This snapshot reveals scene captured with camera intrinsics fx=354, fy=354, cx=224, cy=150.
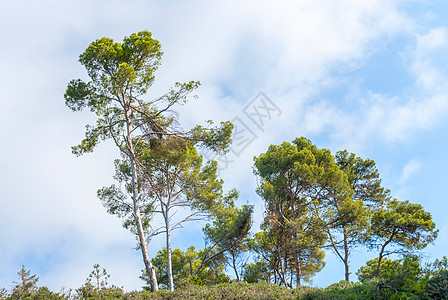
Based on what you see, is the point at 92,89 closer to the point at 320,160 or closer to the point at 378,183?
the point at 320,160

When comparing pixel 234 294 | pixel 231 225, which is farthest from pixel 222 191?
pixel 234 294

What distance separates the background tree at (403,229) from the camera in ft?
60.5

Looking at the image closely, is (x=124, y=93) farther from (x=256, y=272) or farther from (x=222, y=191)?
(x=256, y=272)

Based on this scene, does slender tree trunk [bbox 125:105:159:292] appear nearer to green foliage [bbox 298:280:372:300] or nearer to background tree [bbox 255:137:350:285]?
green foliage [bbox 298:280:372:300]

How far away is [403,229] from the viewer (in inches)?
737

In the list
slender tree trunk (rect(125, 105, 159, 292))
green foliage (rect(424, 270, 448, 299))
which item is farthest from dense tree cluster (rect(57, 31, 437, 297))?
green foliage (rect(424, 270, 448, 299))

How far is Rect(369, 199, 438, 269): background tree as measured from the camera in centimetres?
1844

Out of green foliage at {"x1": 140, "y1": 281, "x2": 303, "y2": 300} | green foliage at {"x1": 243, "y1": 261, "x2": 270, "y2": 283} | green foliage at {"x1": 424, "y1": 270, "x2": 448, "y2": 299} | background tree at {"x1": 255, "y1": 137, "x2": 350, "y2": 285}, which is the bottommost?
green foliage at {"x1": 424, "y1": 270, "x2": 448, "y2": 299}

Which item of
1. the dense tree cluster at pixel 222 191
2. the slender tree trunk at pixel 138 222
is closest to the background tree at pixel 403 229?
the dense tree cluster at pixel 222 191

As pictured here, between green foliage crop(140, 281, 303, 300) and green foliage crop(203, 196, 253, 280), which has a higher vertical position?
green foliage crop(203, 196, 253, 280)

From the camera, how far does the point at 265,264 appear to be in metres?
21.5

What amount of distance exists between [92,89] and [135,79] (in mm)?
1848

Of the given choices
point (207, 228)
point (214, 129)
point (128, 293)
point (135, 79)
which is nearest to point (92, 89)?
point (135, 79)

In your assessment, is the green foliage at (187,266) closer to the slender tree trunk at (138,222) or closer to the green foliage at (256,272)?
the green foliage at (256,272)
